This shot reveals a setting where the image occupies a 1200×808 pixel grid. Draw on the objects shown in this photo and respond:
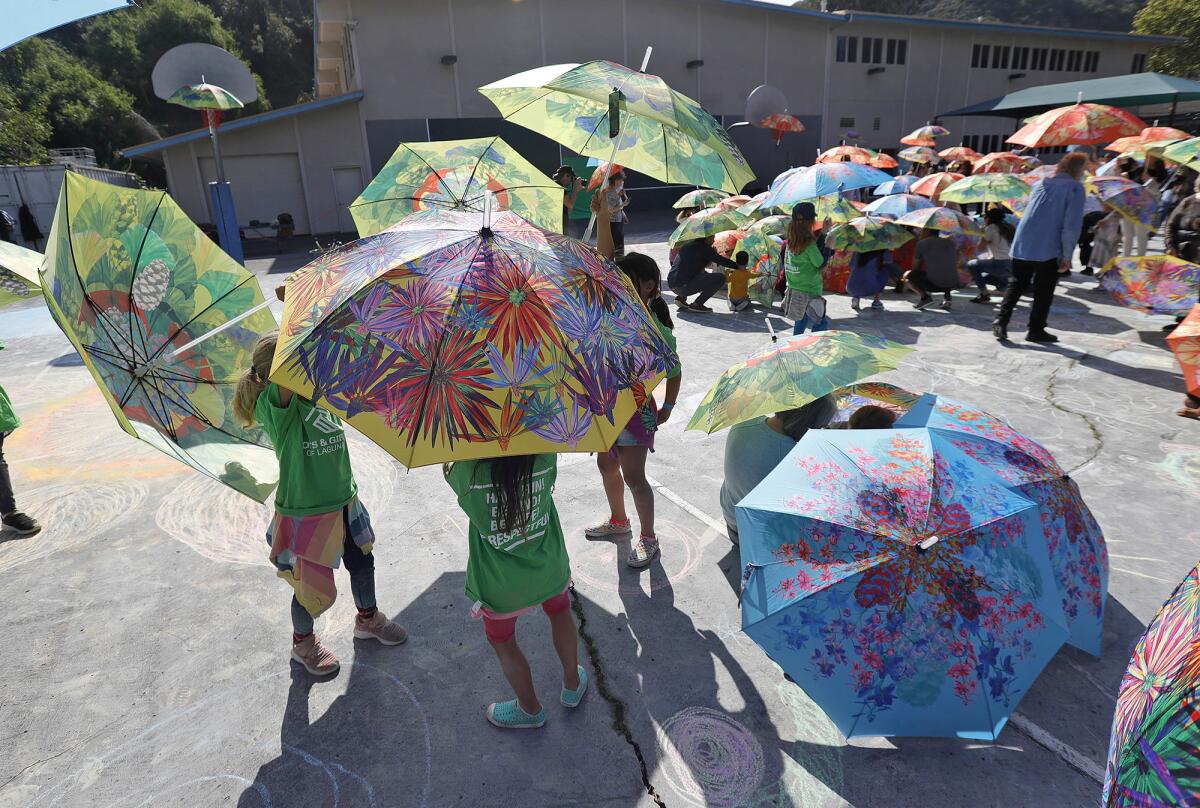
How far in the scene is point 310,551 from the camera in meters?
2.86

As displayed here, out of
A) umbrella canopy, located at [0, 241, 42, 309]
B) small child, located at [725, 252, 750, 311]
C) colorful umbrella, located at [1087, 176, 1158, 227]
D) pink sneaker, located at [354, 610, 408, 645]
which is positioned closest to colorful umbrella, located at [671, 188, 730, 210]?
small child, located at [725, 252, 750, 311]

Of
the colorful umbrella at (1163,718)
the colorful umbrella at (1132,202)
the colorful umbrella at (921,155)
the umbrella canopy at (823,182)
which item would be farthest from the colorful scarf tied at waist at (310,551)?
the colorful umbrella at (921,155)

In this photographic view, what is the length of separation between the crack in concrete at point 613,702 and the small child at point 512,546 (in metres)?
0.41

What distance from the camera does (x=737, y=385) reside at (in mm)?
3184

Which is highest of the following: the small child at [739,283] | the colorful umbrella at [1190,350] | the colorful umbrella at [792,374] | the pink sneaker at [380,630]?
the colorful umbrella at [792,374]

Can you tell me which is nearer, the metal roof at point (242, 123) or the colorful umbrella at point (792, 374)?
the colorful umbrella at point (792, 374)

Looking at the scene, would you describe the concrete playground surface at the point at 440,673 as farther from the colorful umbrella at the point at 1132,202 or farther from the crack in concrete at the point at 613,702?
the colorful umbrella at the point at 1132,202

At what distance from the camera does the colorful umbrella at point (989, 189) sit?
9.40 metres

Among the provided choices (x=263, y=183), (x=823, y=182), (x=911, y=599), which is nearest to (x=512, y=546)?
(x=911, y=599)

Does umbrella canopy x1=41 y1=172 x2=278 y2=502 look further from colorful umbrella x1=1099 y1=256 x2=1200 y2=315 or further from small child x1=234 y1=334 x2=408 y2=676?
colorful umbrella x1=1099 y1=256 x2=1200 y2=315

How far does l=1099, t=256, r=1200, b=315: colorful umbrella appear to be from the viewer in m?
6.63

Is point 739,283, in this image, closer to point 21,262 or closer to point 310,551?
point 310,551

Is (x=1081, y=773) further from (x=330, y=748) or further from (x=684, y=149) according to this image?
(x=684, y=149)

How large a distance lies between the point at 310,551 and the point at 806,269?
5.24 m
